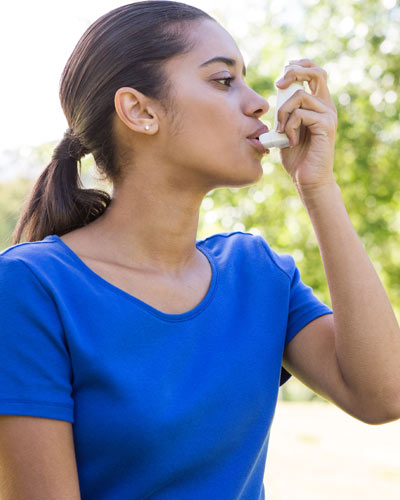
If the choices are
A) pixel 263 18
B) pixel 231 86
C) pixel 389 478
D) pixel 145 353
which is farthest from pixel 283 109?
pixel 263 18

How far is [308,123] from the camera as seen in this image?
179cm

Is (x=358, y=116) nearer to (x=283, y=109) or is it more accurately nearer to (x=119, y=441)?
(x=283, y=109)

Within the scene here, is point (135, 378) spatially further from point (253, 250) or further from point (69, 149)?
point (69, 149)

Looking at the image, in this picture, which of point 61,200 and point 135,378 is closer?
point 135,378

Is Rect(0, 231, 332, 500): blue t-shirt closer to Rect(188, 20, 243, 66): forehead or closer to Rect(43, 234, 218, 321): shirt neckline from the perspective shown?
Rect(43, 234, 218, 321): shirt neckline

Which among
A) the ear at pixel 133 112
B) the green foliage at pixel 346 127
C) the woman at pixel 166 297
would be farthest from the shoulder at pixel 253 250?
the green foliage at pixel 346 127

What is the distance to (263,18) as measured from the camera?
7617 millimetres

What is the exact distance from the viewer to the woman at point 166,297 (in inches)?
55.6

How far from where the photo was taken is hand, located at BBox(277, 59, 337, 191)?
1.78 metres

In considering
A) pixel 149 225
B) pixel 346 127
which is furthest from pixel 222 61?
pixel 346 127

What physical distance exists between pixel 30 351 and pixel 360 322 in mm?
818

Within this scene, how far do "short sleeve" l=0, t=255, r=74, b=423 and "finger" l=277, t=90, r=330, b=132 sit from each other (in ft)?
2.66

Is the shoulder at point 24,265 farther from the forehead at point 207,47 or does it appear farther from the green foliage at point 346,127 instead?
the green foliage at point 346,127

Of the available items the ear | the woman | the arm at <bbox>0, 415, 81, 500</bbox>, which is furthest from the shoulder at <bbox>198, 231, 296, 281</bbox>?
the arm at <bbox>0, 415, 81, 500</bbox>
